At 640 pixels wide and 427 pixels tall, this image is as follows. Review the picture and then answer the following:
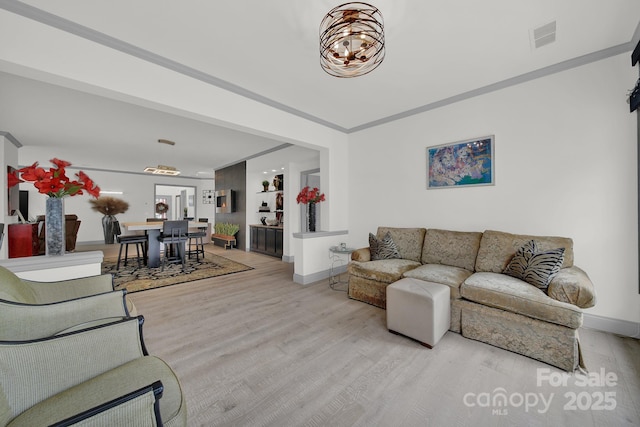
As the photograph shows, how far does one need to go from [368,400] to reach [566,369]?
160cm

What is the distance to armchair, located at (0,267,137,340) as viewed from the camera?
3.83 feet

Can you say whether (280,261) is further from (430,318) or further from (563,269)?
(563,269)

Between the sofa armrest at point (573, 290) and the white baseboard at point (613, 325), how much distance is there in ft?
2.41

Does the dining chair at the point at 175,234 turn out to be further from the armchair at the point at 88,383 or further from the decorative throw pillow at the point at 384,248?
the armchair at the point at 88,383

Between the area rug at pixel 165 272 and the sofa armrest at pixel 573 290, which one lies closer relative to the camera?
the sofa armrest at pixel 573 290

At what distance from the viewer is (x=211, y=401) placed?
1.58 meters

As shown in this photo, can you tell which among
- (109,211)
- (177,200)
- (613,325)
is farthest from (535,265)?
(177,200)

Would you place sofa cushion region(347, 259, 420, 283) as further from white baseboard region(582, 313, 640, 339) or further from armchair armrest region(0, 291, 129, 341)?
armchair armrest region(0, 291, 129, 341)

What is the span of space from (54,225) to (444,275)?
12.3 ft

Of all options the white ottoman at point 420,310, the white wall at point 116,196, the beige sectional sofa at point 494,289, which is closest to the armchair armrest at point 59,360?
the white ottoman at point 420,310

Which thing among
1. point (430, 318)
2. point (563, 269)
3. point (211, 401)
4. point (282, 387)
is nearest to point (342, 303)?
point (430, 318)

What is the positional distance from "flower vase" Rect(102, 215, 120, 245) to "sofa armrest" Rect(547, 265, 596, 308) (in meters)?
11.8

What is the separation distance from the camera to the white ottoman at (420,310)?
7.08 ft

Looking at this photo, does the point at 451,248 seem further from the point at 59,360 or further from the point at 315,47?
the point at 59,360
